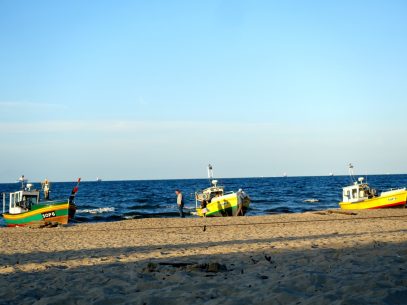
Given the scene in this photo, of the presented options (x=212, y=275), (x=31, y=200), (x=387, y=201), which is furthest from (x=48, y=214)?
(x=387, y=201)

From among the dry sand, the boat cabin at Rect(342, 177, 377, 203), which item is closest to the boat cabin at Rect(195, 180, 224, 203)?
the boat cabin at Rect(342, 177, 377, 203)

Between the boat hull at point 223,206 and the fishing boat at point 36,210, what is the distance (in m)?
9.94

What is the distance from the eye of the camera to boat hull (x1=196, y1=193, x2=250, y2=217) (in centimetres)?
3169

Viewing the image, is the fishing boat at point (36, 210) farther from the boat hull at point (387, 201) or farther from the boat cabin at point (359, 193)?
the boat hull at point (387, 201)

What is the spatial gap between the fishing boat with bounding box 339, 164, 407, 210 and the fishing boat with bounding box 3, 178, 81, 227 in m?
21.5

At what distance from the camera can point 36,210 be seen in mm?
28141

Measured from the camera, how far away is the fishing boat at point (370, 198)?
34.0 metres

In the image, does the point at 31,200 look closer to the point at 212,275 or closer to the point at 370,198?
the point at 212,275

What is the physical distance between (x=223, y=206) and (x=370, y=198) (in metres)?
12.4

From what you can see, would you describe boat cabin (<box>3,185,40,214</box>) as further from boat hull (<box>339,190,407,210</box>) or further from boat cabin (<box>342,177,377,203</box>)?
boat hull (<box>339,190,407,210</box>)

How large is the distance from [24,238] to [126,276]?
12008 mm

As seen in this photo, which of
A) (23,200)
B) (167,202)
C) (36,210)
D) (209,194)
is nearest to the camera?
(36,210)

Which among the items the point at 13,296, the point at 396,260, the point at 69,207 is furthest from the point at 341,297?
the point at 69,207

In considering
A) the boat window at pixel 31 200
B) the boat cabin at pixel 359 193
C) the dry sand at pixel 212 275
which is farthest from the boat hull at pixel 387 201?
the boat window at pixel 31 200
